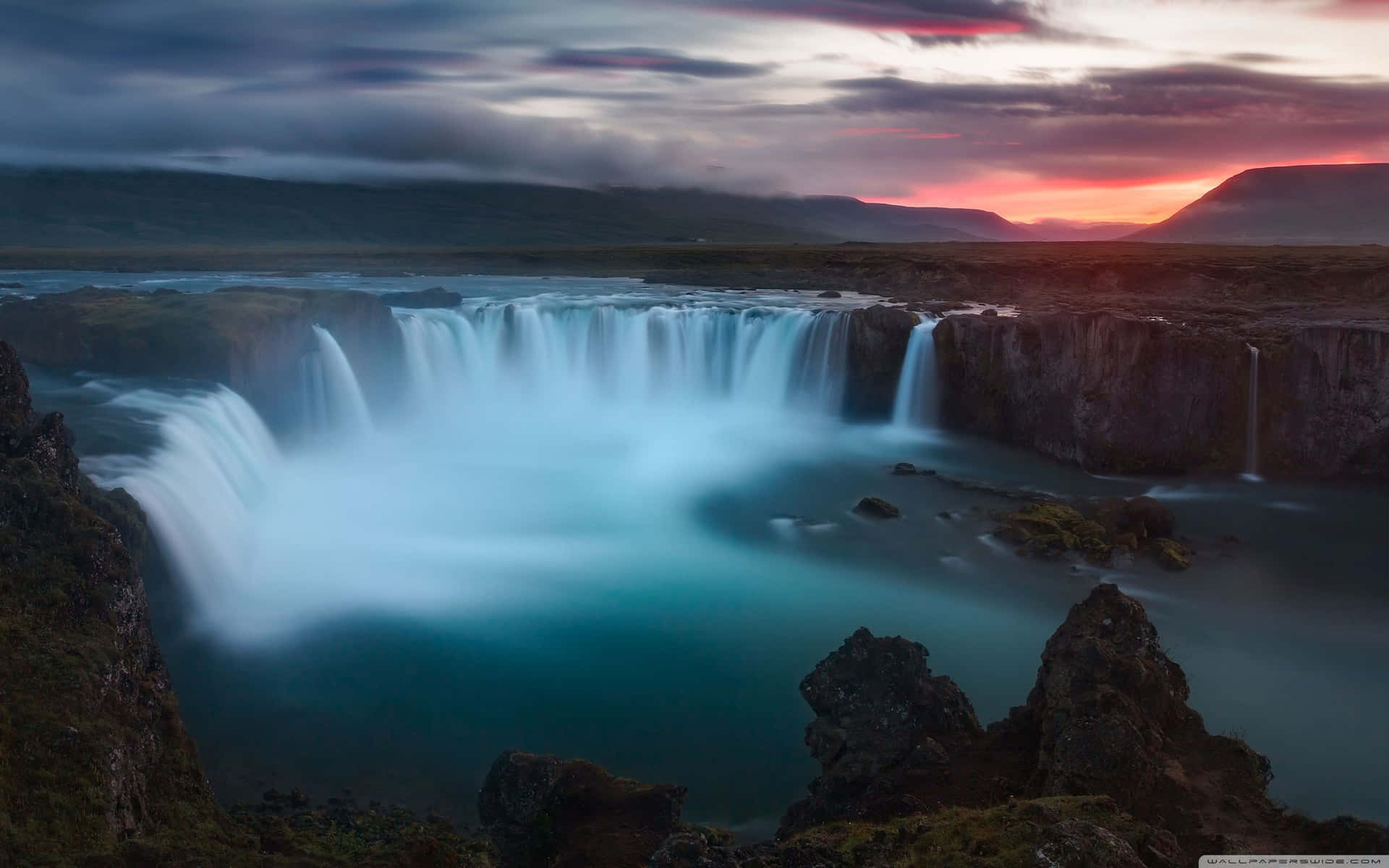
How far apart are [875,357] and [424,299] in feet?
76.8

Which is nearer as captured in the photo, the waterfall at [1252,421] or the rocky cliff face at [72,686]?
the rocky cliff face at [72,686]

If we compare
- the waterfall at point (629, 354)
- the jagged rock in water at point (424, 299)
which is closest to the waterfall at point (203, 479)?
the waterfall at point (629, 354)

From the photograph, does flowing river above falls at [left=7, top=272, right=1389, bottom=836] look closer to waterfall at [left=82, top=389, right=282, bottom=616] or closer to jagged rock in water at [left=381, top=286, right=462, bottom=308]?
waterfall at [left=82, top=389, right=282, bottom=616]

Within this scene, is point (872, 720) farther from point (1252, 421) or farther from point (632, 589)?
point (1252, 421)

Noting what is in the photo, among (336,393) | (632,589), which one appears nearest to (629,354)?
(336,393)

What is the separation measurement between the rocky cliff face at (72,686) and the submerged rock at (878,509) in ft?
59.8

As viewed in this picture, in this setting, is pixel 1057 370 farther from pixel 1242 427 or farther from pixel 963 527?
pixel 963 527

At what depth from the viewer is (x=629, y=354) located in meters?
41.1

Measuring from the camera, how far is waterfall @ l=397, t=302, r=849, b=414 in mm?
37781

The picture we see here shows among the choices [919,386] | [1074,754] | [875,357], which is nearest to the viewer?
[1074,754]

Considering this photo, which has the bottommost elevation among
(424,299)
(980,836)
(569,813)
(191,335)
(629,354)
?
(569,813)

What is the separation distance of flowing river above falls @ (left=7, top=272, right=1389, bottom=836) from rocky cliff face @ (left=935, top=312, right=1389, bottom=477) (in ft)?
4.99

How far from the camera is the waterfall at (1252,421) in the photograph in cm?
2869

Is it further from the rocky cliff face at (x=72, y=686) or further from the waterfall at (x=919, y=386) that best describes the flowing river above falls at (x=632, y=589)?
the rocky cliff face at (x=72, y=686)
